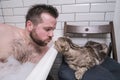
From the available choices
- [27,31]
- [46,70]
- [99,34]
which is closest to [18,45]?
[27,31]

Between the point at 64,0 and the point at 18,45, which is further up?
the point at 64,0

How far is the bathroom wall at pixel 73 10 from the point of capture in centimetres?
136

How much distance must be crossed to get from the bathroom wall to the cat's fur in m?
0.32

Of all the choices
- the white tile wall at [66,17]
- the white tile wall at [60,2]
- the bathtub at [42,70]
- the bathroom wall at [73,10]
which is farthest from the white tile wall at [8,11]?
the bathtub at [42,70]

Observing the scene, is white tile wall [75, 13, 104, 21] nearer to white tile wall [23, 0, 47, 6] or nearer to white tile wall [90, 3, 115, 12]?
white tile wall [90, 3, 115, 12]

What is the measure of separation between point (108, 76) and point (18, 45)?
0.65 meters

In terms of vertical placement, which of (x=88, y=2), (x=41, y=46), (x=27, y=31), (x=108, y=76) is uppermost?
(x=88, y=2)

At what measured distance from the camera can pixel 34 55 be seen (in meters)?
1.12

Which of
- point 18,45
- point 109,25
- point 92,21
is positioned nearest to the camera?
point 18,45

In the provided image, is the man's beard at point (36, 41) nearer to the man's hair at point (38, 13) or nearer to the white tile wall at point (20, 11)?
the man's hair at point (38, 13)

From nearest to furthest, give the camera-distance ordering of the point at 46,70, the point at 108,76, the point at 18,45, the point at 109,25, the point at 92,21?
the point at 46,70 < the point at 108,76 < the point at 18,45 < the point at 109,25 < the point at 92,21

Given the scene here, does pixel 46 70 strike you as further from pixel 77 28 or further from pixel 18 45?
pixel 77 28

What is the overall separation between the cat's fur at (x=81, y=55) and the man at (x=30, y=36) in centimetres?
13

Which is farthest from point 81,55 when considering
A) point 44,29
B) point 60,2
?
point 60,2
